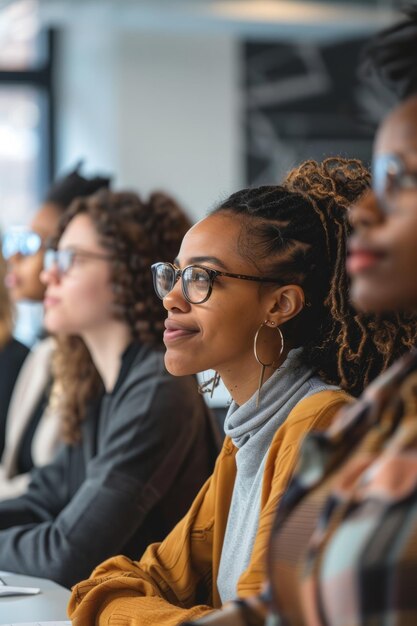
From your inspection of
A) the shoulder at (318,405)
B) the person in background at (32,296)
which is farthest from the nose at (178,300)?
the person in background at (32,296)

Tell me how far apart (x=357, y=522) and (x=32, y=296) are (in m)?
2.76

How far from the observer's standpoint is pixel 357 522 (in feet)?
3.34

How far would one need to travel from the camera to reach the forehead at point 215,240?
5.49 ft

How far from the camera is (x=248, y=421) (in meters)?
1.66

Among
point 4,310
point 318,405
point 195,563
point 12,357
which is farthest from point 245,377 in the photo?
point 4,310

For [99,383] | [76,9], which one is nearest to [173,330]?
[99,383]

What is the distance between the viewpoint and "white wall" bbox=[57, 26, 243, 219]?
238 inches

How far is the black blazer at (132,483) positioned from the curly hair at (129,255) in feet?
0.42

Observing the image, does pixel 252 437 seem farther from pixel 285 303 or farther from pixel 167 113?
pixel 167 113

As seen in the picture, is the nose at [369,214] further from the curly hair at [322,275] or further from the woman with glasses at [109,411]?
the woman with glasses at [109,411]

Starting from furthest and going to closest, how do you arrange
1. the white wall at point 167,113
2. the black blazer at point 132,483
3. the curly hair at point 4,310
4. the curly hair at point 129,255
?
the white wall at point 167,113, the curly hair at point 4,310, the curly hair at point 129,255, the black blazer at point 132,483

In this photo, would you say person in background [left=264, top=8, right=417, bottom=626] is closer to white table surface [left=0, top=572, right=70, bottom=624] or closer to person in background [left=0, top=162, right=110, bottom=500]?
white table surface [left=0, top=572, right=70, bottom=624]

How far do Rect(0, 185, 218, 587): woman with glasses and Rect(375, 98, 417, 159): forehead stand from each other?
132 centimetres

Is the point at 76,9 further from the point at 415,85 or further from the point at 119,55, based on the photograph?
the point at 415,85
